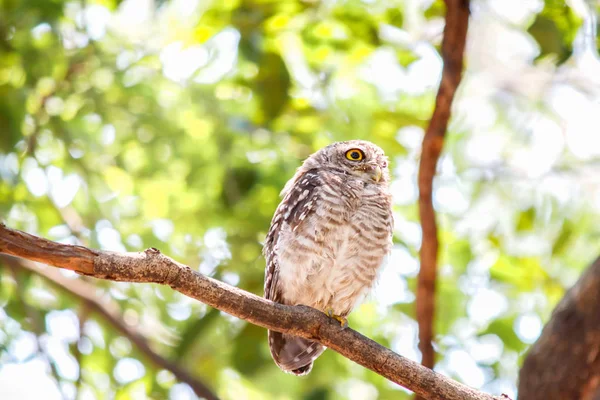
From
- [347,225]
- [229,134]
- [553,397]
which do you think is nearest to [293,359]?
[347,225]

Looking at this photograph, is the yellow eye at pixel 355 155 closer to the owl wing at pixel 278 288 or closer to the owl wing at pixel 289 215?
the owl wing at pixel 289 215

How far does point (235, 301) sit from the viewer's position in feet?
8.71

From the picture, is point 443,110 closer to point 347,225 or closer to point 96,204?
point 347,225

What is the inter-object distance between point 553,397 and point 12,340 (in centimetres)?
391

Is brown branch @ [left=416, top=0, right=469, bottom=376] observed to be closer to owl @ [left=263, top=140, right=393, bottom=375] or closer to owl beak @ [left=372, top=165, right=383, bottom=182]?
owl @ [left=263, top=140, right=393, bottom=375]

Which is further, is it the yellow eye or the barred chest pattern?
the yellow eye

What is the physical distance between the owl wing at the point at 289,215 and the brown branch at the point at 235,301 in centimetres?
99

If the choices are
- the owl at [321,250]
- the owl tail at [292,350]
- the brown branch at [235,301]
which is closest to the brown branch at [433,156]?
the owl at [321,250]

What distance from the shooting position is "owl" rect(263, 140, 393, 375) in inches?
153

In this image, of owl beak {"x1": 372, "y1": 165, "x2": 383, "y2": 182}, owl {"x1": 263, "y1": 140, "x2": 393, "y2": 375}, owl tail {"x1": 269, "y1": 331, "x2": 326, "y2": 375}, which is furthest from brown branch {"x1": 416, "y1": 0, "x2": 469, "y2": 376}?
owl tail {"x1": 269, "y1": 331, "x2": 326, "y2": 375}

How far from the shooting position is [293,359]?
398 centimetres

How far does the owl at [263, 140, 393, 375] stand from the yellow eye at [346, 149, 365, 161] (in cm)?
49

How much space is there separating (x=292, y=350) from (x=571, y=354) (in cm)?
155

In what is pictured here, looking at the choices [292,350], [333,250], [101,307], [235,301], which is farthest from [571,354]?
[101,307]
